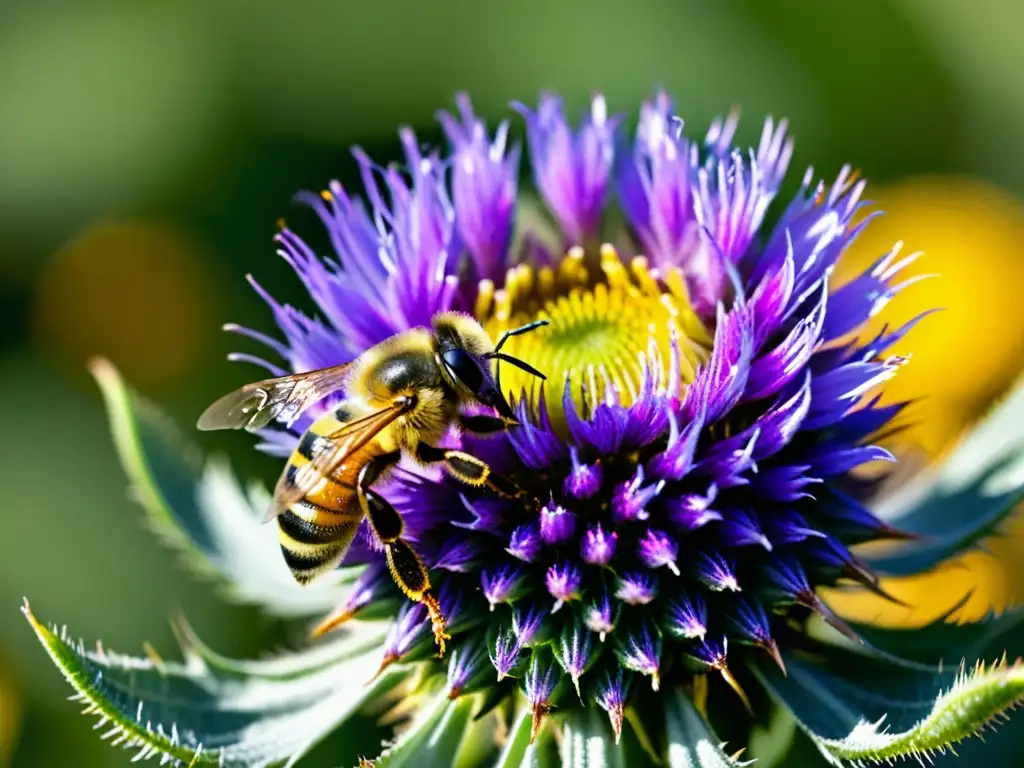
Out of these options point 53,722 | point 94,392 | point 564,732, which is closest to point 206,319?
point 94,392

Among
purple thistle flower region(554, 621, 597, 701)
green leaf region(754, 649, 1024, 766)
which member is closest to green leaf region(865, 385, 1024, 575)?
green leaf region(754, 649, 1024, 766)

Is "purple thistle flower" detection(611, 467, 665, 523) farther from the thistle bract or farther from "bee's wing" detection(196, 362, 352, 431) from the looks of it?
"bee's wing" detection(196, 362, 352, 431)

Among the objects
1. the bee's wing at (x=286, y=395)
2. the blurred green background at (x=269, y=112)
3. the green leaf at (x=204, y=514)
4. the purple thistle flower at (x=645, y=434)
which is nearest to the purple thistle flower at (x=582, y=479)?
the purple thistle flower at (x=645, y=434)

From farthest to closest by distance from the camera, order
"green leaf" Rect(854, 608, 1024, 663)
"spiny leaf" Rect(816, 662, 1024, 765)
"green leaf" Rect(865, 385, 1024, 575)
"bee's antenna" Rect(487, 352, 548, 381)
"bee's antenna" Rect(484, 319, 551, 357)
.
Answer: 1. "green leaf" Rect(865, 385, 1024, 575)
2. "green leaf" Rect(854, 608, 1024, 663)
3. "bee's antenna" Rect(484, 319, 551, 357)
4. "bee's antenna" Rect(487, 352, 548, 381)
5. "spiny leaf" Rect(816, 662, 1024, 765)

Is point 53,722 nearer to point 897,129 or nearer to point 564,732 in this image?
point 564,732

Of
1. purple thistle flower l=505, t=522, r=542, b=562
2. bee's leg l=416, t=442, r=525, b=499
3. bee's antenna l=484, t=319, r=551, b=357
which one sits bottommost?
purple thistle flower l=505, t=522, r=542, b=562
